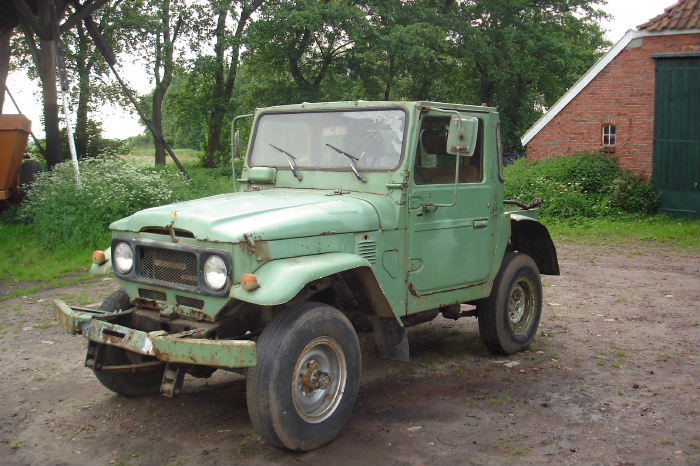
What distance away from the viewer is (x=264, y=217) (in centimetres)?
457

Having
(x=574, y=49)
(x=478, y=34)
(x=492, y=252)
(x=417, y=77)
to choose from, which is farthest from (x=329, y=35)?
(x=492, y=252)

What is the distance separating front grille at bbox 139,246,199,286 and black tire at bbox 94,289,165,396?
56 centimetres

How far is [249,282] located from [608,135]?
1692cm

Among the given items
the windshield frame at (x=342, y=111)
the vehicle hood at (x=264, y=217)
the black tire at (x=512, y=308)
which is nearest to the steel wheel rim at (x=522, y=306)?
the black tire at (x=512, y=308)

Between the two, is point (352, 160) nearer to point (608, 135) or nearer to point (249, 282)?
point (249, 282)

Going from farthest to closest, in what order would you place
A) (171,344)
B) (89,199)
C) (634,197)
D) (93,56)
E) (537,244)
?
(93,56)
(634,197)
(89,199)
(537,244)
(171,344)

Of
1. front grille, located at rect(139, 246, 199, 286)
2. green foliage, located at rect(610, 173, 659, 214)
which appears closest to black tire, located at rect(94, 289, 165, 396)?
front grille, located at rect(139, 246, 199, 286)

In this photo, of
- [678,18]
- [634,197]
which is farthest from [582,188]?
[678,18]

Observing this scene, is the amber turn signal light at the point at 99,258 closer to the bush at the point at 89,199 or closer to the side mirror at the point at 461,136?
the side mirror at the point at 461,136

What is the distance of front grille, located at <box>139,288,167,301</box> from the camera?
15.7 ft

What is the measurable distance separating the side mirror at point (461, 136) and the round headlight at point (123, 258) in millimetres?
2312

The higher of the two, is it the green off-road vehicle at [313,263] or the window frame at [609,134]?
the window frame at [609,134]

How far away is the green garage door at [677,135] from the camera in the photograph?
1709 cm

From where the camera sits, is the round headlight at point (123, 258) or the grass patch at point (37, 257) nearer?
the round headlight at point (123, 258)
